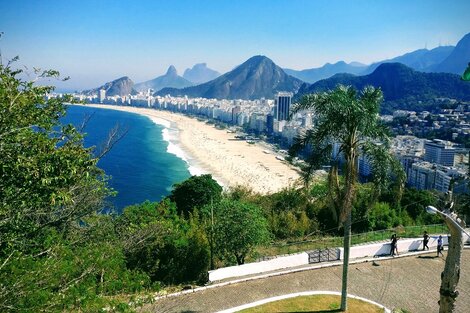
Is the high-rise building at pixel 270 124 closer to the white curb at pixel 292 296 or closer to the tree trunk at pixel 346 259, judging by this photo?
the white curb at pixel 292 296

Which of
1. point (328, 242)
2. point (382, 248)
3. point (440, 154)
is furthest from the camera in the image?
point (440, 154)

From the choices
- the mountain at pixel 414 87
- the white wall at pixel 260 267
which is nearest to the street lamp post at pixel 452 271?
the white wall at pixel 260 267

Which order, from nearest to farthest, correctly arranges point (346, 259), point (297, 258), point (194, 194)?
A: 1. point (346, 259)
2. point (297, 258)
3. point (194, 194)

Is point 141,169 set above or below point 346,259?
below

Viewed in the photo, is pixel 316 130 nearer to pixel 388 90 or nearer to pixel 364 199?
pixel 364 199

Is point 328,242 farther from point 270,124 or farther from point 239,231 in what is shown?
point 270,124

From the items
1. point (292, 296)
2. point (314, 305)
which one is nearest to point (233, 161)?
point (292, 296)

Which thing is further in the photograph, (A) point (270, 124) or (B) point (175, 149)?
(A) point (270, 124)
